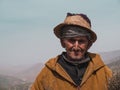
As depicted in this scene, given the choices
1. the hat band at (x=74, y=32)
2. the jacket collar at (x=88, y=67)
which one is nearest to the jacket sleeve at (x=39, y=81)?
the jacket collar at (x=88, y=67)

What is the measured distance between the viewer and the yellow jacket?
28.1 feet

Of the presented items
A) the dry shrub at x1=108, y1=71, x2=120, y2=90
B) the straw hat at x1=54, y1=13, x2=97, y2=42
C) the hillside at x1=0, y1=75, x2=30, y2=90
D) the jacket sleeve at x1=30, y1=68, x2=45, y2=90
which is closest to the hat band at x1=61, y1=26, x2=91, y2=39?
the straw hat at x1=54, y1=13, x2=97, y2=42

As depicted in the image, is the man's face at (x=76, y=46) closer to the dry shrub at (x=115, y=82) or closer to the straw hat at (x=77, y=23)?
the straw hat at (x=77, y=23)

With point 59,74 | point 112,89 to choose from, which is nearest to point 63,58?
point 59,74

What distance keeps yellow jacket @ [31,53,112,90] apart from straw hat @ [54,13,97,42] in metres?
0.50

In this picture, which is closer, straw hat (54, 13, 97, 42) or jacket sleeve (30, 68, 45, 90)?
straw hat (54, 13, 97, 42)

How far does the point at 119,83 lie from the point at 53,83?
1.60 metres

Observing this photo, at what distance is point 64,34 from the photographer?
8648 millimetres

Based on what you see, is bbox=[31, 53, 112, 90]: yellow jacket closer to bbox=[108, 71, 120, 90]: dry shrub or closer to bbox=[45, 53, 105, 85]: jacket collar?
bbox=[45, 53, 105, 85]: jacket collar

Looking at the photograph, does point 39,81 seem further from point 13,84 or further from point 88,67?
point 13,84

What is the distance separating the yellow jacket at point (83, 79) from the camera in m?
8.58

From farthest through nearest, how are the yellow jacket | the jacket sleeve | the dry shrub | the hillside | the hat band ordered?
the hillside → the jacket sleeve → the yellow jacket → the hat band → the dry shrub

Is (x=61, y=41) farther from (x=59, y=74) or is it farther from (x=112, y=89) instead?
(x=112, y=89)

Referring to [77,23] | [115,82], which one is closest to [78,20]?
[77,23]
